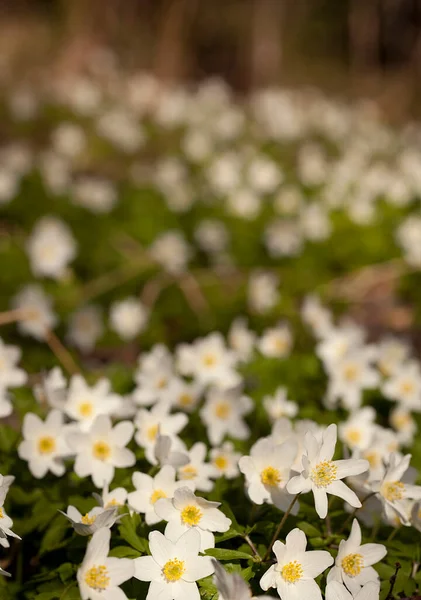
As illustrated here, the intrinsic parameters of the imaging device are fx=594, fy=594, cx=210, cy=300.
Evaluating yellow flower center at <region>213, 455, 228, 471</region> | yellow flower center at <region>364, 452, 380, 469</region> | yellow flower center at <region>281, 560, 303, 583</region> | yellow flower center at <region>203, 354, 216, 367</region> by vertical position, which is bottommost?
yellow flower center at <region>364, 452, 380, 469</region>

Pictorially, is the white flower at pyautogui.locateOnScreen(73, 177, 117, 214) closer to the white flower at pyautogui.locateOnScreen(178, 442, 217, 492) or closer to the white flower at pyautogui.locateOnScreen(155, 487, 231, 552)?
the white flower at pyautogui.locateOnScreen(178, 442, 217, 492)

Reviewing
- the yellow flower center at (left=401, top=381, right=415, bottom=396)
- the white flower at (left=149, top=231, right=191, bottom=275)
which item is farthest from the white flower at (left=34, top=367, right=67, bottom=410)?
the white flower at (left=149, top=231, right=191, bottom=275)

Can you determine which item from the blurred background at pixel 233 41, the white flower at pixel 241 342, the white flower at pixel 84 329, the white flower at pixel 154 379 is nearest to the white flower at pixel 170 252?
the white flower at pixel 84 329

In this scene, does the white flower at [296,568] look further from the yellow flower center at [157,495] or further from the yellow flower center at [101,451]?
the yellow flower center at [101,451]

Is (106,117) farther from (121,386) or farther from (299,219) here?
(121,386)

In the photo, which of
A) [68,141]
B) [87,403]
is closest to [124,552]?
[87,403]
